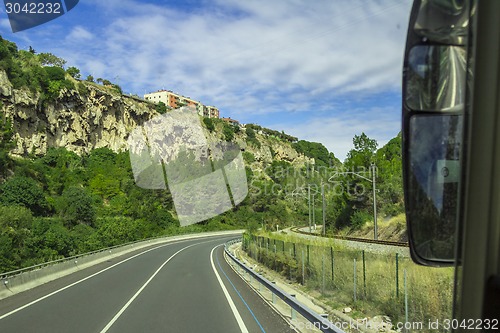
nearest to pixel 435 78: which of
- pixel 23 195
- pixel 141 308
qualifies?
pixel 141 308

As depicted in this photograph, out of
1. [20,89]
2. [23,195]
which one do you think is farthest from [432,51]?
[20,89]

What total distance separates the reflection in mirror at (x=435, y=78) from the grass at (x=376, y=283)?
2942mm

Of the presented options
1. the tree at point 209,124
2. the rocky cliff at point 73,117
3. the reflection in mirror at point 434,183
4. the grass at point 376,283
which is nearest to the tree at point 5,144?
the rocky cliff at point 73,117

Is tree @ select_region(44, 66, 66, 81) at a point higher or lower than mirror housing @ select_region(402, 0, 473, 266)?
higher

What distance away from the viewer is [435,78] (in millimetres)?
1990

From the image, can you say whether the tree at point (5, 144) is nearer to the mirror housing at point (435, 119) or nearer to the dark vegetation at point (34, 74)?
the dark vegetation at point (34, 74)

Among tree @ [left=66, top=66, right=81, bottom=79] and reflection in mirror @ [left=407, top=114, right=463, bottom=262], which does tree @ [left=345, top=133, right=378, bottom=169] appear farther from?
tree @ [left=66, top=66, right=81, bottom=79]

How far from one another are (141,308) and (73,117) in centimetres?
10533

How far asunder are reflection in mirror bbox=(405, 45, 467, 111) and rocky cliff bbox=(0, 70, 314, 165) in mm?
93222

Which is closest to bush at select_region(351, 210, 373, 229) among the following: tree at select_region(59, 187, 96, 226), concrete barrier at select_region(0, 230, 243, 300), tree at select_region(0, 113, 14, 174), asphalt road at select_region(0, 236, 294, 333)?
concrete barrier at select_region(0, 230, 243, 300)

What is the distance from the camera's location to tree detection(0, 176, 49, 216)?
221 ft

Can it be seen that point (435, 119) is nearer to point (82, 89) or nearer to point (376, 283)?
point (376, 283)

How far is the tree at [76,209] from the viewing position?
242ft

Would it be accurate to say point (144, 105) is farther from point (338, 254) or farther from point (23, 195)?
point (338, 254)
